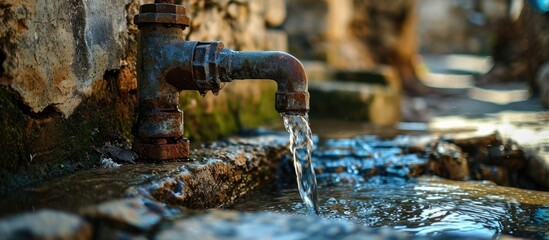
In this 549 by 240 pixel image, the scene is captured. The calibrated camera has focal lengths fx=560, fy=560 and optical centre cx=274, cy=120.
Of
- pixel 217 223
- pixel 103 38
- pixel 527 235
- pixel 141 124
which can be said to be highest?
pixel 103 38

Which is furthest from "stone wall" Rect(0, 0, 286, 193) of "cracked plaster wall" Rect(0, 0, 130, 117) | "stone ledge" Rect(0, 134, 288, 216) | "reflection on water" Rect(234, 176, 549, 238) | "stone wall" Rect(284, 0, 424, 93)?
"stone wall" Rect(284, 0, 424, 93)

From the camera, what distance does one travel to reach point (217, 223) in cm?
107

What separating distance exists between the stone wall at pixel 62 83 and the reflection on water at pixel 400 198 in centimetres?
52

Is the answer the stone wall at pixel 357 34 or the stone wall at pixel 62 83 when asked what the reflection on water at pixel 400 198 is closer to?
the stone wall at pixel 62 83

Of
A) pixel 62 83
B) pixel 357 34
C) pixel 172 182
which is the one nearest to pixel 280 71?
pixel 172 182

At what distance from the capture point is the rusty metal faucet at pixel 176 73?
5.38 feet

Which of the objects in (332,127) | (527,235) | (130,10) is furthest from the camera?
(332,127)

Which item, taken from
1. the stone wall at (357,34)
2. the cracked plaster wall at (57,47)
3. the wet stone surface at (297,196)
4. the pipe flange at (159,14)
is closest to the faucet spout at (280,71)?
the pipe flange at (159,14)

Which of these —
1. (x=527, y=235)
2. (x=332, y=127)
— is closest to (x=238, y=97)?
(x=332, y=127)

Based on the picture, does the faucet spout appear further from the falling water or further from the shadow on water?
the shadow on water

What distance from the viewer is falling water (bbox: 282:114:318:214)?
1.78 meters

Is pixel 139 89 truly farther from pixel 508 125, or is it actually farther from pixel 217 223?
pixel 508 125

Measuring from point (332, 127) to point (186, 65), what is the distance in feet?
5.73

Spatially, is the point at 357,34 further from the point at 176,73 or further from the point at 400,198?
the point at 176,73
